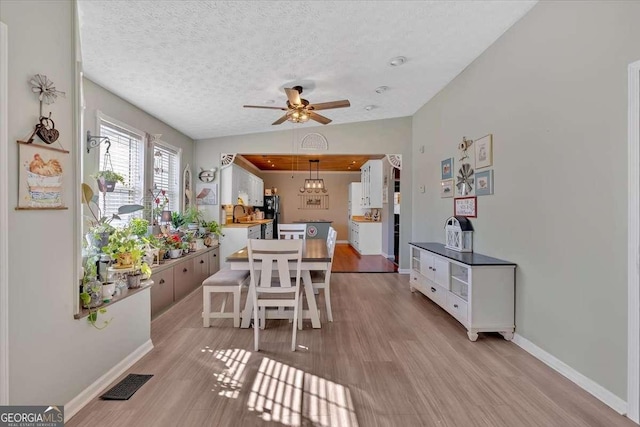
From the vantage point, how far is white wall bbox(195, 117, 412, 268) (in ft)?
18.8

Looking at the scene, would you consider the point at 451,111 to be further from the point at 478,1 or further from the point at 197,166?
the point at 197,166

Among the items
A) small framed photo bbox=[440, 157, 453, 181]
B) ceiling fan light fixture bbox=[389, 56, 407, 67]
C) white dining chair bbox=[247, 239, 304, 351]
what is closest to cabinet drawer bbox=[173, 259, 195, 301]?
white dining chair bbox=[247, 239, 304, 351]

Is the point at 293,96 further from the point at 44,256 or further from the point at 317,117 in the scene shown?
the point at 44,256

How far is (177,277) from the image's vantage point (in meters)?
3.88

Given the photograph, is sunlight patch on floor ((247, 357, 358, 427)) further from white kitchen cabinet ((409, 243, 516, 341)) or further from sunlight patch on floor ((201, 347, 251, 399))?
white kitchen cabinet ((409, 243, 516, 341))

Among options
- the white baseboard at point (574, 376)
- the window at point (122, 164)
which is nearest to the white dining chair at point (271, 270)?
the window at point (122, 164)

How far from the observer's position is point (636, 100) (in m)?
1.77

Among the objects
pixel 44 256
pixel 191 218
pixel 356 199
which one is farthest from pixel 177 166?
pixel 356 199

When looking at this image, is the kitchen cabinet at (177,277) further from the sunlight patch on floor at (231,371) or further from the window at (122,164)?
the sunlight patch on floor at (231,371)

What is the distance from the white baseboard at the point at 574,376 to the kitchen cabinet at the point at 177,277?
3691 mm

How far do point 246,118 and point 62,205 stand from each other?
3.44 metres

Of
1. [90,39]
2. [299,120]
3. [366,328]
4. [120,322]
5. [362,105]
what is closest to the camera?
[120,322]

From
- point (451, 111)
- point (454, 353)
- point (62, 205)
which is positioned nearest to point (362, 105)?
point (451, 111)

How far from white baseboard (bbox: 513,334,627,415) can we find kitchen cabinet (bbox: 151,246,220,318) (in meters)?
3.69
